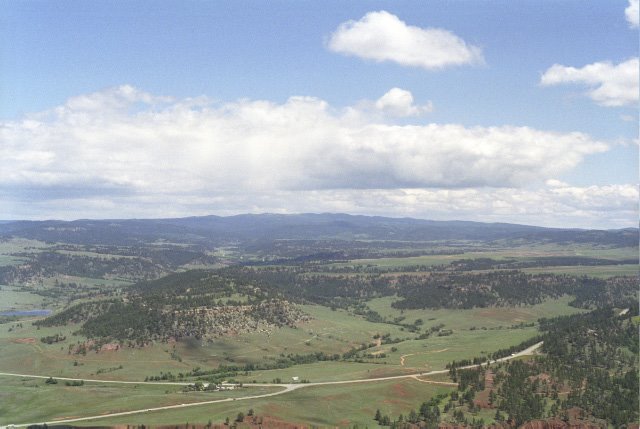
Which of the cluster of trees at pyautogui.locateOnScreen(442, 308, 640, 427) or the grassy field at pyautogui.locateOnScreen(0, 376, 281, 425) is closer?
the grassy field at pyautogui.locateOnScreen(0, 376, 281, 425)

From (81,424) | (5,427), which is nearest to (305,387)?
(81,424)

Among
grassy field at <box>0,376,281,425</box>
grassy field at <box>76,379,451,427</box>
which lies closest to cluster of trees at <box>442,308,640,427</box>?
grassy field at <box>76,379,451,427</box>

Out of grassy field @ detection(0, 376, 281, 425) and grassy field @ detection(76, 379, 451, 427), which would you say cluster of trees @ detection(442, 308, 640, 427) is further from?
grassy field @ detection(0, 376, 281, 425)

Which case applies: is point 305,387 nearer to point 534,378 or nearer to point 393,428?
point 393,428

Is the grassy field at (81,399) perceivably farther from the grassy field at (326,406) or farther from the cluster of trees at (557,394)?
the cluster of trees at (557,394)

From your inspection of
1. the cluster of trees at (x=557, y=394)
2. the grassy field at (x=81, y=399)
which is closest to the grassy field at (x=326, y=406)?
the grassy field at (x=81, y=399)

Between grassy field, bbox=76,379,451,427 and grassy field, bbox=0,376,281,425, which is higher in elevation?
grassy field, bbox=76,379,451,427

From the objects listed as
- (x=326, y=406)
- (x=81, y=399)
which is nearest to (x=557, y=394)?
(x=326, y=406)
